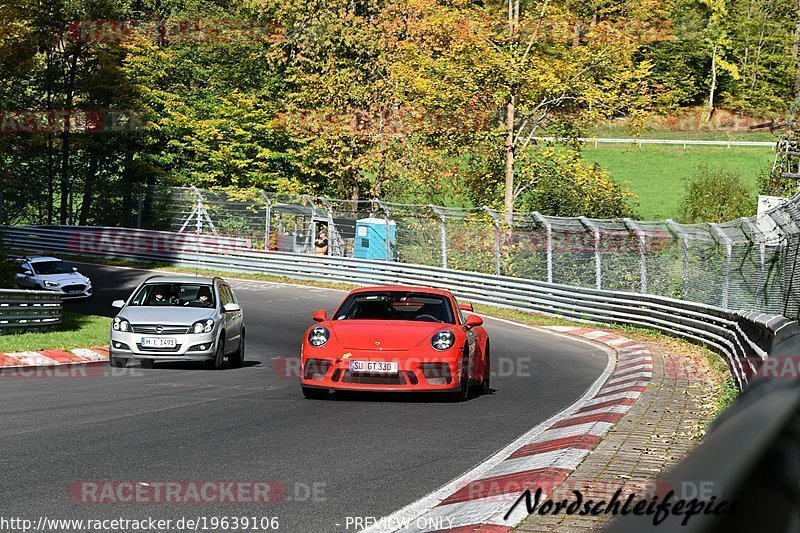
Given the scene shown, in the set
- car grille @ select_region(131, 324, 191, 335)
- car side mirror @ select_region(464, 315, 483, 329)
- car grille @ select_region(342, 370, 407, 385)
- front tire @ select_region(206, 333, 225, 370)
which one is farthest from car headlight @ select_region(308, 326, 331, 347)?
front tire @ select_region(206, 333, 225, 370)

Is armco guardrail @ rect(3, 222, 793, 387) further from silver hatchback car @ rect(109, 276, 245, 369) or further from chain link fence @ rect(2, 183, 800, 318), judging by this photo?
silver hatchback car @ rect(109, 276, 245, 369)

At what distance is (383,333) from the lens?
1191cm

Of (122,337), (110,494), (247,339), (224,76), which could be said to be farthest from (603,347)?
(224,76)

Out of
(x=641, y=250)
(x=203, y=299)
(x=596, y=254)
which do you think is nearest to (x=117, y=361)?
(x=203, y=299)

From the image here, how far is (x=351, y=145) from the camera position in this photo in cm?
4472

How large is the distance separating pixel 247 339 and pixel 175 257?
2035cm

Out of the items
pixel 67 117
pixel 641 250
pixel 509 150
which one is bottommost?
pixel 641 250

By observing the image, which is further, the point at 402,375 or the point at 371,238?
the point at 371,238

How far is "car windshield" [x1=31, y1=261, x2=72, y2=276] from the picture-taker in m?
30.4

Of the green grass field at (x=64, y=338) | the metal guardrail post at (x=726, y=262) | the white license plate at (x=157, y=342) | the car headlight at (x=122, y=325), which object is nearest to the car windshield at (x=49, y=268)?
the green grass field at (x=64, y=338)

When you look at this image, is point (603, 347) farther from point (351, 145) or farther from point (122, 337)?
point (351, 145)

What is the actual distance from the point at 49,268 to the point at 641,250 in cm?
1628

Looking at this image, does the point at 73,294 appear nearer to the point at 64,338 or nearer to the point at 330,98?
the point at 64,338

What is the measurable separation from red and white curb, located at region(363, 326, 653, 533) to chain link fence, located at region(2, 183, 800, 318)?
3.82m
